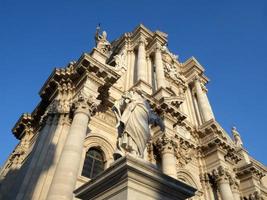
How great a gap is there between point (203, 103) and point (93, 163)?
14.8m

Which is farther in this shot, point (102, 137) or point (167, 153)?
point (167, 153)

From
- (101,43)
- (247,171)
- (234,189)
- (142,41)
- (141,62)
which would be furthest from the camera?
(142,41)

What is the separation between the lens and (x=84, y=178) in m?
11.7

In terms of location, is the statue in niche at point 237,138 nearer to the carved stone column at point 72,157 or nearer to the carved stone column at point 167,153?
the carved stone column at point 167,153

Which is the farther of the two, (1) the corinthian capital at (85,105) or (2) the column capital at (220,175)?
(2) the column capital at (220,175)

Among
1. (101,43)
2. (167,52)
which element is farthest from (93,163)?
(167,52)

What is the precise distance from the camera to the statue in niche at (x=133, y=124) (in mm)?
5492

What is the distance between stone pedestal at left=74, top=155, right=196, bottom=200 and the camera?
4.45 meters

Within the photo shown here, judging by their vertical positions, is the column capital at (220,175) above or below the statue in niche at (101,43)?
below

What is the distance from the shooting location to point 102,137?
14.0m

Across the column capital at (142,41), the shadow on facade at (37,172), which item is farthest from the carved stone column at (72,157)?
the column capital at (142,41)

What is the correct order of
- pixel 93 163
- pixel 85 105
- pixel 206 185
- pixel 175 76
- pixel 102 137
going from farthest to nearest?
pixel 175 76 → pixel 206 185 → pixel 102 137 → pixel 93 163 → pixel 85 105

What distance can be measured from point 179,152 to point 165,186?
1300cm

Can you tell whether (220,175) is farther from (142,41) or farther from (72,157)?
(142,41)
